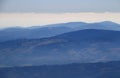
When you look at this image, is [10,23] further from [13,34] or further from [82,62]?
[82,62]
